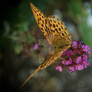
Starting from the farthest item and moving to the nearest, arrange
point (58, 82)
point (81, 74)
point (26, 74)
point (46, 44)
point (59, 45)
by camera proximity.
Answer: point (81, 74), point (58, 82), point (26, 74), point (46, 44), point (59, 45)

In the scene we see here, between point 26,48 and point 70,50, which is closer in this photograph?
point 70,50

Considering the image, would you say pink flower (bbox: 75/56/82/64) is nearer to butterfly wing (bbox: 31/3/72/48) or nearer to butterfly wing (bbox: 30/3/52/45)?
butterfly wing (bbox: 31/3/72/48)

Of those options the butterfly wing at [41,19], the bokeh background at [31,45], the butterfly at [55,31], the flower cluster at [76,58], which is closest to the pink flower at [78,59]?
the flower cluster at [76,58]

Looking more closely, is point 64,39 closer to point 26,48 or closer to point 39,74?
point 26,48

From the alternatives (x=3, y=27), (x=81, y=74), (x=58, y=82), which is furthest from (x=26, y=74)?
(x=81, y=74)

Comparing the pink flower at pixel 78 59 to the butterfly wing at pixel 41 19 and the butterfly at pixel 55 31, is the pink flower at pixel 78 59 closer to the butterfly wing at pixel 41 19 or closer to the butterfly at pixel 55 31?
the butterfly at pixel 55 31
